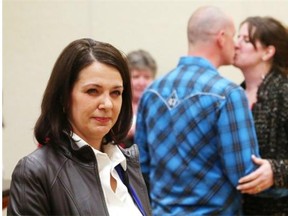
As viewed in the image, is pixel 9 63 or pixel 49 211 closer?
pixel 49 211

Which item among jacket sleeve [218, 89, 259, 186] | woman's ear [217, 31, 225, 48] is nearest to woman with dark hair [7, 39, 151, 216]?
jacket sleeve [218, 89, 259, 186]

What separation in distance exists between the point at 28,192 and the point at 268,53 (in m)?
1.63

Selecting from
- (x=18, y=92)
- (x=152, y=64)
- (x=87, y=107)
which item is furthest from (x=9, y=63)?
(x=87, y=107)

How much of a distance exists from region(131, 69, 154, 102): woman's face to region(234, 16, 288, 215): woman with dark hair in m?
1.04

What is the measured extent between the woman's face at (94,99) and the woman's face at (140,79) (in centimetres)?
209

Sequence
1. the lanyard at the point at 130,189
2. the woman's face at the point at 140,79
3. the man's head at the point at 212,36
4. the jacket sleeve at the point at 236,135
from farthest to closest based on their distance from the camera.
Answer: the woman's face at the point at 140,79 → the man's head at the point at 212,36 → the jacket sleeve at the point at 236,135 → the lanyard at the point at 130,189

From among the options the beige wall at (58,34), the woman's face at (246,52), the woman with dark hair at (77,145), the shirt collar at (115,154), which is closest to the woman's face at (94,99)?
the woman with dark hair at (77,145)

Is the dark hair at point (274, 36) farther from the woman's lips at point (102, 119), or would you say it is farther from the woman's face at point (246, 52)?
the woman's lips at point (102, 119)

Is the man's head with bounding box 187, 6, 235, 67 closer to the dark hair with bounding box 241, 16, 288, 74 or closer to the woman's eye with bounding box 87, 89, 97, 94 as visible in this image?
the dark hair with bounding box 241, 16, 288, 74

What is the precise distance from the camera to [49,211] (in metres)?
1.35

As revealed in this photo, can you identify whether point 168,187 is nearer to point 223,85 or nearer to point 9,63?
point 223,85

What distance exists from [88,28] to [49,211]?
2.72m

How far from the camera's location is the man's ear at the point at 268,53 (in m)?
2.59

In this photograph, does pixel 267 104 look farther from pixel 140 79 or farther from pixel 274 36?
pixel 140 79
